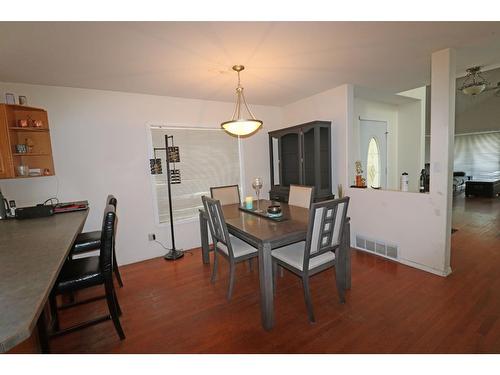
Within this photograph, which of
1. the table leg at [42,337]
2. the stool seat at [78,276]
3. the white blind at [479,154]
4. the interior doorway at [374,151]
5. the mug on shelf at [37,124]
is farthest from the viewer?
the white blind at [479,154]

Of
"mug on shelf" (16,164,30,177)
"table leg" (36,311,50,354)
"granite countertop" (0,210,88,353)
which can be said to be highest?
"mug on shelf" (16,164,30,177)

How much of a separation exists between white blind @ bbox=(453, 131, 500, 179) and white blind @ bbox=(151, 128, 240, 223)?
828 centimetres

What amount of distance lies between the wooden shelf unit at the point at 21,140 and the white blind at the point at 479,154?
34.6ft

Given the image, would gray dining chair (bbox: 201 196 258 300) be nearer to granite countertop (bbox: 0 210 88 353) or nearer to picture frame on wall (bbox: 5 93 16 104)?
granite countertop (bbox: 0 210 88 353)

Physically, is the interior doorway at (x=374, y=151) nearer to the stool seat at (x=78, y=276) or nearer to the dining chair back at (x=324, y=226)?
the dining chair back at (x=324, y=226)

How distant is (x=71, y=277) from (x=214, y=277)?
1.31 m

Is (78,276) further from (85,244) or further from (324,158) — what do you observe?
(324,158)

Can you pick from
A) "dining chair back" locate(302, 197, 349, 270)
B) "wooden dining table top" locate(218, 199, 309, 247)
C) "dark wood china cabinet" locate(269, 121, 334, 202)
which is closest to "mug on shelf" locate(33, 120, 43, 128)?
"wooden dining table top" locate(218, 199, 309, 247)

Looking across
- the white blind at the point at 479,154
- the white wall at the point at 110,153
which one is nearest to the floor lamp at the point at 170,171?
the white wall at the point at 110,153

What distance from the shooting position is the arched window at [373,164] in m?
4.45

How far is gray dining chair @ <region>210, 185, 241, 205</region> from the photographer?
329 cm

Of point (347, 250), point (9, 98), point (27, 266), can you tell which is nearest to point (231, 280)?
point (347, 250)

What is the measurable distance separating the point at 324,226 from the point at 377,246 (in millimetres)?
1691

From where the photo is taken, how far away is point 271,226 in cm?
214
